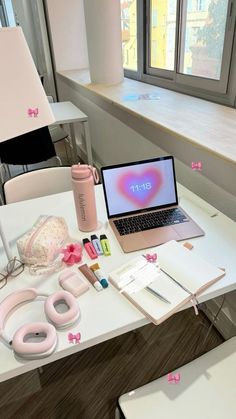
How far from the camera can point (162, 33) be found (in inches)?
85.4

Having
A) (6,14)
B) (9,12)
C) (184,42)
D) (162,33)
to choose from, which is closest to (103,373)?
(184,42)

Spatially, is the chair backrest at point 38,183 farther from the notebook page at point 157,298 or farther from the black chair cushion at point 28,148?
the black chair cushion at point 28,148

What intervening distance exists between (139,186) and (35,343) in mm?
647

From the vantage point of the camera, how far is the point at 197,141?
3.89ft

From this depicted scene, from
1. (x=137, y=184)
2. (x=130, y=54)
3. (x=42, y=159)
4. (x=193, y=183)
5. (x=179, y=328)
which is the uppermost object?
(x=130, y=54)

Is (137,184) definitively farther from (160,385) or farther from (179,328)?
(179,328)

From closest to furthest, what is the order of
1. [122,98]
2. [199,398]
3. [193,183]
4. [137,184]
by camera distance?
[199,398]
[137,184]
[193,183]
[122,98]

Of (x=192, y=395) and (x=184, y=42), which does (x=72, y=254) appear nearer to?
(x=192, y=395)

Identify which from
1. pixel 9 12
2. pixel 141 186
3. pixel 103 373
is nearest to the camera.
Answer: pixel 141 186

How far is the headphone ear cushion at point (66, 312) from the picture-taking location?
2.27ft

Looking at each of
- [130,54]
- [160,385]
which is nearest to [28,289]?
[160,385]

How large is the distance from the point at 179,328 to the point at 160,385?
29.1 inches

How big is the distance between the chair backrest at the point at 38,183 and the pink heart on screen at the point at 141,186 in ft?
1.71

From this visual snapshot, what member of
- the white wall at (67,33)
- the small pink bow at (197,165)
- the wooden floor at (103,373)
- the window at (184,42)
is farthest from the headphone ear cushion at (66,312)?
the white wall at (67,33)
